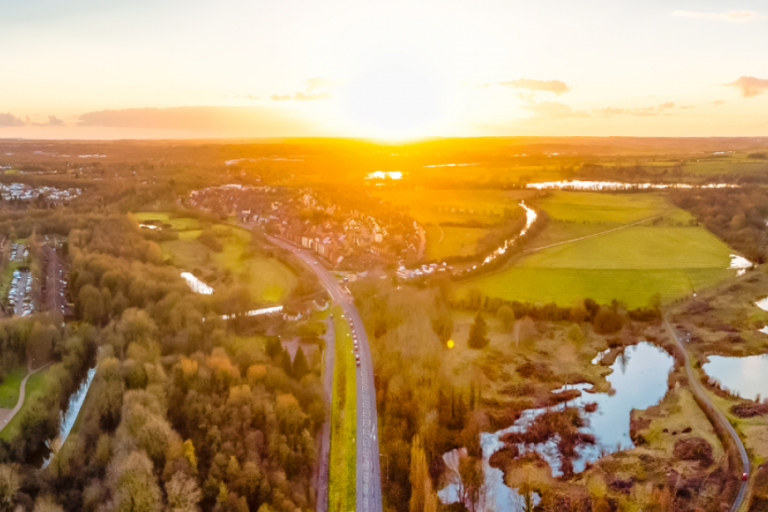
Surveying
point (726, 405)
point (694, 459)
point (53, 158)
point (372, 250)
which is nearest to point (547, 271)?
point (372, 250)

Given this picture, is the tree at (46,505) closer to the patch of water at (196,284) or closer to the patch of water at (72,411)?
the patch of water at (72,411)

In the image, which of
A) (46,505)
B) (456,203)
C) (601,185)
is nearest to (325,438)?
(46,505)

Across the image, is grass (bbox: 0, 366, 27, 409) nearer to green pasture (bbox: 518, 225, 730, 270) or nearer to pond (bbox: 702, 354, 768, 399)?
pond (bbox: 702, 354, 768, 399)

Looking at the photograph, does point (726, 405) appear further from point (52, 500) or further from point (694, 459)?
point (52, 500)

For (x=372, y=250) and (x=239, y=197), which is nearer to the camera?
(x=372, y=250)

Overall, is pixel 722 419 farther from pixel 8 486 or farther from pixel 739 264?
pixel 739 264

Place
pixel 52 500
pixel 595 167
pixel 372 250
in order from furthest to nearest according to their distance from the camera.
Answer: pixel 595 167, pixel 372 250, pixel 52 500
